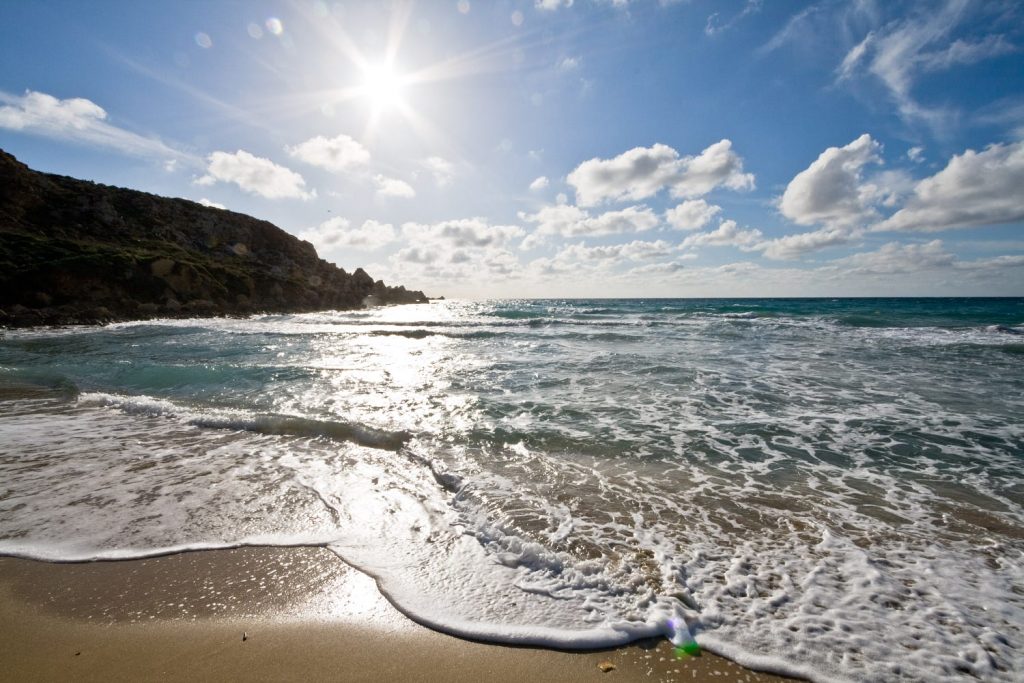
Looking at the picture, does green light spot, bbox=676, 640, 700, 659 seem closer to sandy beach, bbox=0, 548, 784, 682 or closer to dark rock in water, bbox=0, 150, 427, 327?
sandy beach, bbox=0, 548, 784, 682

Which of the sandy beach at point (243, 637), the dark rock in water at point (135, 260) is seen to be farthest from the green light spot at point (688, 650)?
the dark rock in water at point (135, 260)

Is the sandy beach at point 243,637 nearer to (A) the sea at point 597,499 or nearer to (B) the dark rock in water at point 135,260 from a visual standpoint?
(A) the sea at point 597,499

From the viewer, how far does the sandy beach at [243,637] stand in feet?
7.51

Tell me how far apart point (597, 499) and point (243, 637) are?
122 inches

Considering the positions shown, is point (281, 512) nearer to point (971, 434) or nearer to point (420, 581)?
point (420, 581)

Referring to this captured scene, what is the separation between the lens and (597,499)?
4402 millimetres

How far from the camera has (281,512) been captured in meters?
4.08

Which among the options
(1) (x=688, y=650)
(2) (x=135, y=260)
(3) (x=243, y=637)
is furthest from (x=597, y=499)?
(2) (x=135, y=260)

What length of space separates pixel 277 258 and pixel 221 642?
61914 millimetres

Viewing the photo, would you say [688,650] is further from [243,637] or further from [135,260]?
[135,260]

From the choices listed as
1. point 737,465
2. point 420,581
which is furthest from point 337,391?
point 737,465

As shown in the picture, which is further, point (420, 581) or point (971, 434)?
point (971, 434)

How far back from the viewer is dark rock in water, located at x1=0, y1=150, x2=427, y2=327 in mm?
25656

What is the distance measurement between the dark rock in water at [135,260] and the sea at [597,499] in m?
22.3
